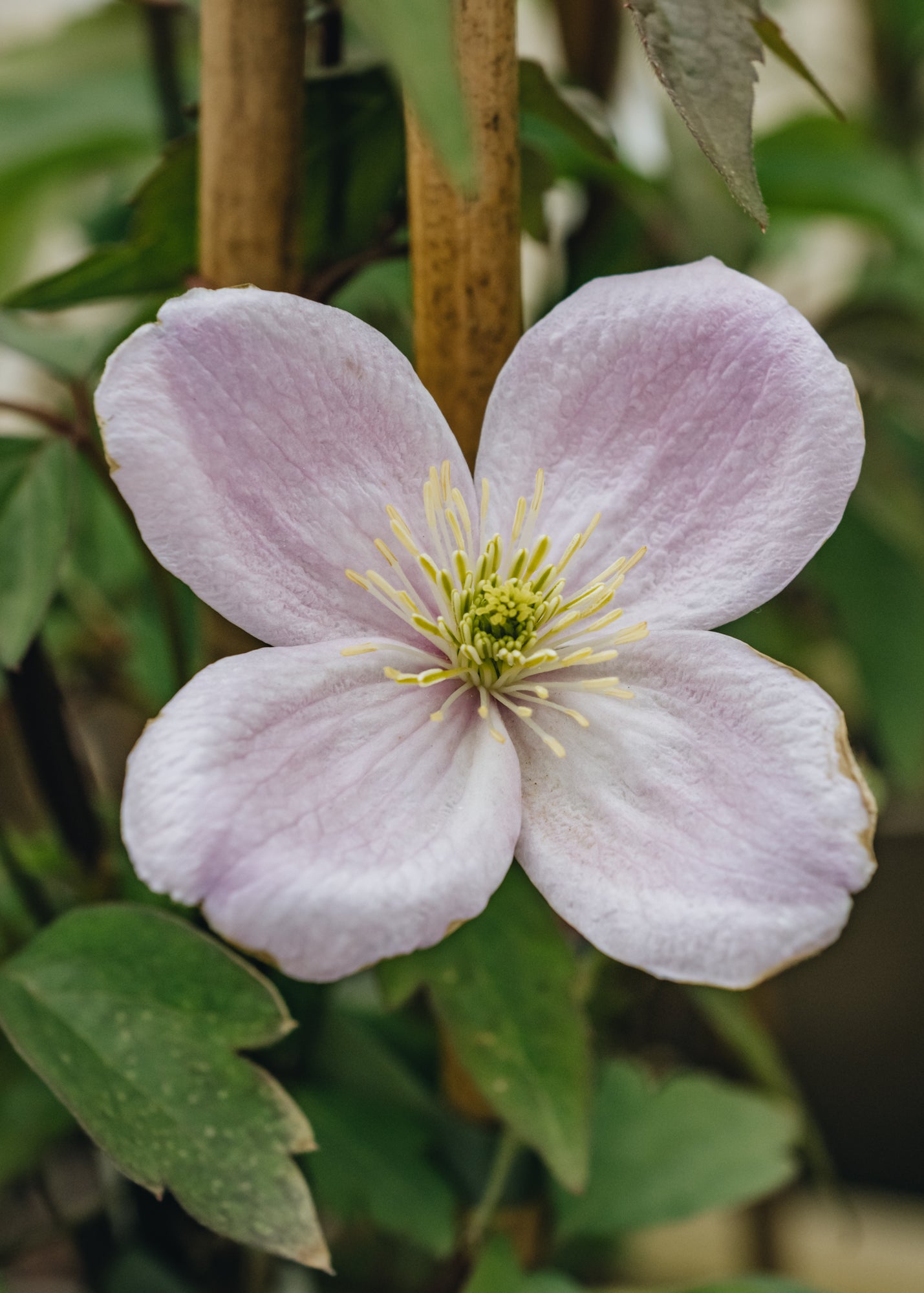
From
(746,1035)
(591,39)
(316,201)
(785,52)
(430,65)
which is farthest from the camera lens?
(591,39)

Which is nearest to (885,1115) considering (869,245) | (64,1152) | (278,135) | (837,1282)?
(837,1282)

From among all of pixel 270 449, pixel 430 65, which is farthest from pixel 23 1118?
pixel 430 65

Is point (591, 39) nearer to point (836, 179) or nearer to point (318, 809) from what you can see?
point (836, 179)

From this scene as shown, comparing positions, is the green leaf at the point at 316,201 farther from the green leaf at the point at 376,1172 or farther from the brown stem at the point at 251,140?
the green leaf at the point at 376,1172

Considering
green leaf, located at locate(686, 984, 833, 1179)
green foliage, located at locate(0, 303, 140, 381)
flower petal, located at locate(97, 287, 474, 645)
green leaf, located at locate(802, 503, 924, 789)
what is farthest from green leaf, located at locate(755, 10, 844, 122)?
green leaf, located at locate(802, 503, 924, 789)

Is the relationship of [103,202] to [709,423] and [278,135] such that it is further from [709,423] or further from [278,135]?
[709,423]

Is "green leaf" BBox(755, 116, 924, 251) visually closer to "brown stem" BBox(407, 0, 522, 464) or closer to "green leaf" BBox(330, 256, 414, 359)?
"green leaf" BBox(330, 256, 414, 359)
